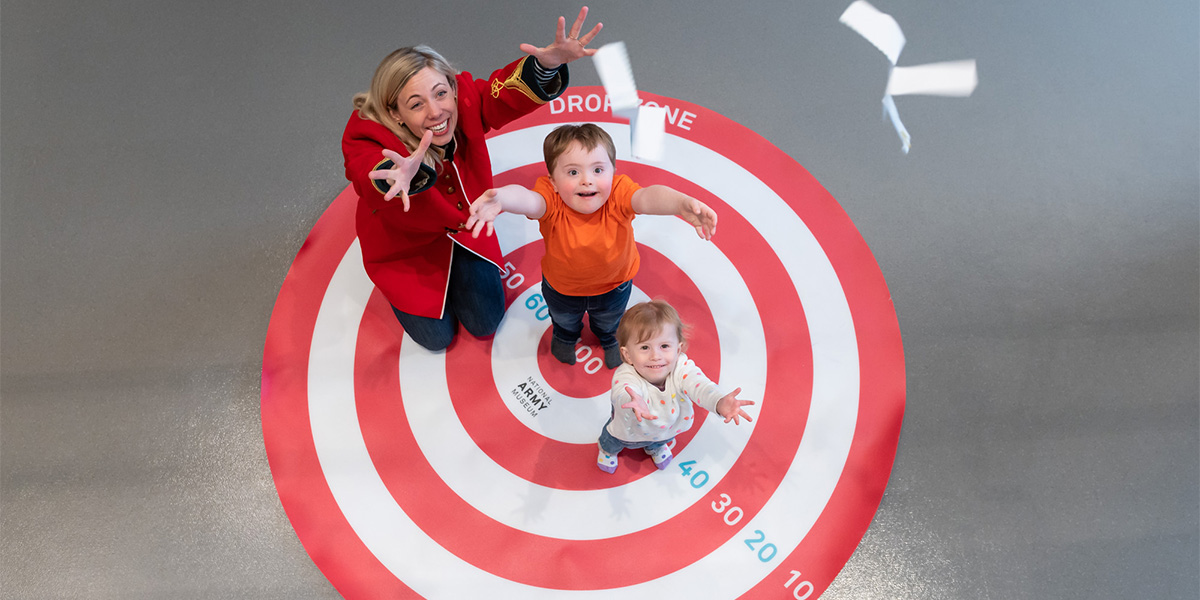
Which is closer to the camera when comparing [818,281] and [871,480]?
[871,480]

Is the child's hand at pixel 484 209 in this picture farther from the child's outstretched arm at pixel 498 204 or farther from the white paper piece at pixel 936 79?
the white paper piece at pixel 936 79

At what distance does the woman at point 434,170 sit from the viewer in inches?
69.1

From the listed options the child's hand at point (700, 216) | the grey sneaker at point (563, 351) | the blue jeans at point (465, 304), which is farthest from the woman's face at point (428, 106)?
the grey sneaker at point (563, 351)

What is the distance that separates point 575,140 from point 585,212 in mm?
196

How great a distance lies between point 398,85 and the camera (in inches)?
68.9

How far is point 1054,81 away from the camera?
285 centimetres

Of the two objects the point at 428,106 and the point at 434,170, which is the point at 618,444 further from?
the point at 428,106

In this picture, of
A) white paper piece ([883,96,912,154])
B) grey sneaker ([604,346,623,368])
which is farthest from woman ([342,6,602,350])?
white paper piece ([883,96,912,154])

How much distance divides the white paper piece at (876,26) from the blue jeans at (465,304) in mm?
1904

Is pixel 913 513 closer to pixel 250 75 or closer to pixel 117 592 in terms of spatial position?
pixel 117 592

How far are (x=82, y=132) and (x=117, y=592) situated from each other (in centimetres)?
180

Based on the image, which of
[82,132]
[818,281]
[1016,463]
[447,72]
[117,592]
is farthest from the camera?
[82,132]

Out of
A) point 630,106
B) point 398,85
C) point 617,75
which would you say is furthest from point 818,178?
point 398,85

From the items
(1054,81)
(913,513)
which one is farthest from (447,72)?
(1054,81)
